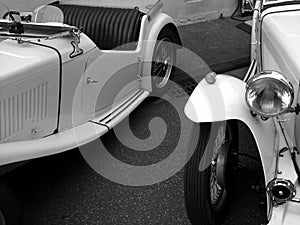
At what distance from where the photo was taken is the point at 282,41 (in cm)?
226

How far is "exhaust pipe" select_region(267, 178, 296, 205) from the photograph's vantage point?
177 centimetres

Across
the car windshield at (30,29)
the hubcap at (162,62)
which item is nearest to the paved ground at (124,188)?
the hubcap at (162,62)

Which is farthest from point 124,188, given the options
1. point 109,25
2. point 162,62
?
point 162,62

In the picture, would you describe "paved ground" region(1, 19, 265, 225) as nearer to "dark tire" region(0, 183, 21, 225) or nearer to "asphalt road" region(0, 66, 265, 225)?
"asphalt road" region(0, 66, 265, 225)

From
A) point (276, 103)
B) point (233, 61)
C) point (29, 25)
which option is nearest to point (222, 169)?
point (276, 103)

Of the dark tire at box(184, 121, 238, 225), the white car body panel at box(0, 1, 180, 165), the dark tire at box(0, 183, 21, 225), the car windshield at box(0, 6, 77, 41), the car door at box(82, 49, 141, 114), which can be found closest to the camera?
the dark tire at box(0, 183, 21, 225)

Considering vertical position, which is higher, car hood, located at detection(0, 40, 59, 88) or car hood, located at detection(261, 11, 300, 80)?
car hood, located at detection(261, 11, 300, 80)

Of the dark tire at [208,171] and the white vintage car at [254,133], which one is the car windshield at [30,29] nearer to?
the white vintage car at [254,133]

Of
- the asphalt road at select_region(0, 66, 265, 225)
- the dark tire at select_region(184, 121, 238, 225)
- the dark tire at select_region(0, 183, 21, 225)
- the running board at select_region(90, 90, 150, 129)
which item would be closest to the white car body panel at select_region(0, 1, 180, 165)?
the running board at select_region(90, 90, 150, 129)

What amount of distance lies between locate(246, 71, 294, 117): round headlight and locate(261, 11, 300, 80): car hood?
253 mm

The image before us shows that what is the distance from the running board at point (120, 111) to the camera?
9.03ft

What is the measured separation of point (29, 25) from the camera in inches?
95.8

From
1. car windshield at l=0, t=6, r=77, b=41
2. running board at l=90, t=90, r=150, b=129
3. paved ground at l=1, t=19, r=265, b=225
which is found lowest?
paved ground at l=1, t=19, r=265, b=225

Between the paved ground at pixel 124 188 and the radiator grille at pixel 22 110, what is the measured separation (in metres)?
0.52
